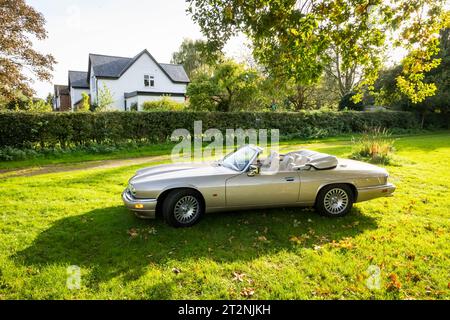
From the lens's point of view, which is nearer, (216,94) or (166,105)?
(216,94)

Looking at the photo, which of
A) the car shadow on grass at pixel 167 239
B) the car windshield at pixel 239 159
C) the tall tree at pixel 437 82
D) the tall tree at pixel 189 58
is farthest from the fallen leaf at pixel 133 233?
the tall tree at pixel 189 58

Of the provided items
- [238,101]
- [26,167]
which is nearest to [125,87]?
[238,101]

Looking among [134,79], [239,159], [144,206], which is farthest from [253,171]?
[134,79]

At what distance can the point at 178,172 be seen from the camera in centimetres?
557

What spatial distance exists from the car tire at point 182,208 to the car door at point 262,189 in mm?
559

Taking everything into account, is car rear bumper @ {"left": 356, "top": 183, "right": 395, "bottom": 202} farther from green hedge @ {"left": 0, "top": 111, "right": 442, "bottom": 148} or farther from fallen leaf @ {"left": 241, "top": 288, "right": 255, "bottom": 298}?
green hedge @ {"left": 0, "top": 111, "right": 442, "bottom": 148}

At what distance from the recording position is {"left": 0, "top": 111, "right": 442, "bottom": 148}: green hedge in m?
13.0

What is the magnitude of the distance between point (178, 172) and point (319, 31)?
4.71 metres

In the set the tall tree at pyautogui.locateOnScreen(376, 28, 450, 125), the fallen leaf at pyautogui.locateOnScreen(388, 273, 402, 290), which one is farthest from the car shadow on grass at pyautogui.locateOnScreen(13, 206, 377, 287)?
the tall tree at pyautogui.locateOnScreen(376, 28, 450, 125)

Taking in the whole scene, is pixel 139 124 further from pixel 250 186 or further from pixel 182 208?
pixel 250 186

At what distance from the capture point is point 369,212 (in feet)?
20.5

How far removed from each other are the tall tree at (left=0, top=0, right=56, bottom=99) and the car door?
14.6 m

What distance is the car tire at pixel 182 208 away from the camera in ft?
17.0

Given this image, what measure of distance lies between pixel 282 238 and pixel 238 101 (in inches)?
773
